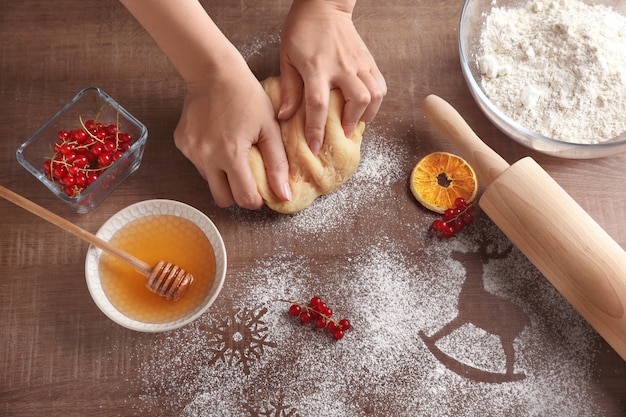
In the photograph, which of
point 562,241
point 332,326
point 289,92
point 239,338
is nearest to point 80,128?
point 289,92

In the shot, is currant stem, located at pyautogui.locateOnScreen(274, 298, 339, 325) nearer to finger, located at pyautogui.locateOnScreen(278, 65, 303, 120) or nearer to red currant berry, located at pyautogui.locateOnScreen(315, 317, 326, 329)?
red currant berry, located at pyautogui.locateOnScreen(315, 317, 326, 329)

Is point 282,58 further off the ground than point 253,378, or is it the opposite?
point 282,58

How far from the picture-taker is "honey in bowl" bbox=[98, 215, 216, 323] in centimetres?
126

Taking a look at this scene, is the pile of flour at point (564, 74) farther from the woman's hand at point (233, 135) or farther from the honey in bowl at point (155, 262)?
the honey in bowl at point (155, 262)

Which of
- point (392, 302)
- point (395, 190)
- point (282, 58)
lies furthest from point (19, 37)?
point (392, 302)

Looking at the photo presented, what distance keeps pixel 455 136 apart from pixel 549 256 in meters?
0.32

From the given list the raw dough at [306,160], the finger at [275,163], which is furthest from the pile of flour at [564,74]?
the finger at [275,163]

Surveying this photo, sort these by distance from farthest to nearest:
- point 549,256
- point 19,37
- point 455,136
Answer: point 19,37 < point 455,136 < point 549,256

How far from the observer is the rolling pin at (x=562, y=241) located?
120 centimetres

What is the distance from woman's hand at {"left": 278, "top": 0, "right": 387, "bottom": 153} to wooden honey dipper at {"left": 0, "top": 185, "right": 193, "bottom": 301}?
382 mm

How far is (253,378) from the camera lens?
129cm

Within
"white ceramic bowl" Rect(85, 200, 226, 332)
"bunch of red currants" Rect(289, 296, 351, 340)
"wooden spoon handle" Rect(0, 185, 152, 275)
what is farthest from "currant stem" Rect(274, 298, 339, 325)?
"wooden spoon handle" Rect(0, 185, 152, 275)

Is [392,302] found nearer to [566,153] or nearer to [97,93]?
[566,153]

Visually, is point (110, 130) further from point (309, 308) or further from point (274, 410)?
point (274, 410)
